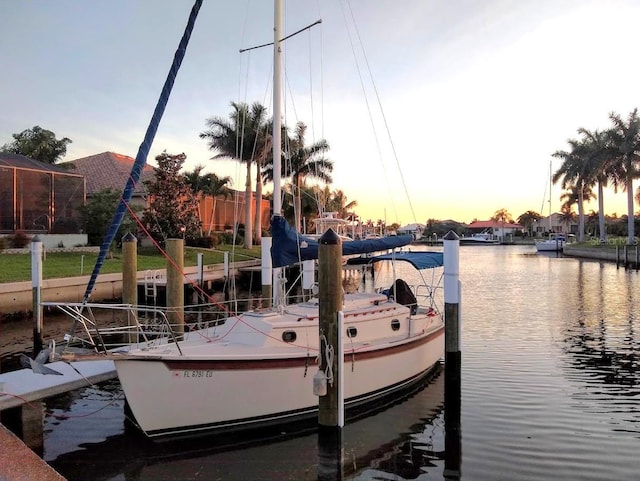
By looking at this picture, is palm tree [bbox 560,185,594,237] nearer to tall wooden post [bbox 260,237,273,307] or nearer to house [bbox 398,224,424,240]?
house [bbox 398,224,424,240]

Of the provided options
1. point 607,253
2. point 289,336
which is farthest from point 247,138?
point 607,253

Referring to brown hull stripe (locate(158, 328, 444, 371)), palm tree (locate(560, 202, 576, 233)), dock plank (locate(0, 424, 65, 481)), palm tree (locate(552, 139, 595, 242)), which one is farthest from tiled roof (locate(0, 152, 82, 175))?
palm tree (locate(560, 202, 576, 233))

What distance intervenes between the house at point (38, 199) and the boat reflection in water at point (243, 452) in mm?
25243

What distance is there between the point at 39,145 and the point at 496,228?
13681 cm

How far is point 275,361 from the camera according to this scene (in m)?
8.82

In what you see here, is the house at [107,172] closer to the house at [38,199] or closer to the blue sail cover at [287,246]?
the house at [38,199]

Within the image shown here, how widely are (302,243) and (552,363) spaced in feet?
26.5

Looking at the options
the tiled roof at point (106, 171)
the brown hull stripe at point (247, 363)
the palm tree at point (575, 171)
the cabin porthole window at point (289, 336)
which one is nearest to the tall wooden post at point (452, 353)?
the brown hull stripe at point (247, 363)

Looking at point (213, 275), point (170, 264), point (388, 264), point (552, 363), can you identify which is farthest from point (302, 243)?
point (388, 264)

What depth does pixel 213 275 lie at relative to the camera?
103 ft

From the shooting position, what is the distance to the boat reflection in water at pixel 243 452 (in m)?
7.91

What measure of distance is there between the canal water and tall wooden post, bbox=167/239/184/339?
1.99 meters

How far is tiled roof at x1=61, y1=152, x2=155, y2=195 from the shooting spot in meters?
45.6

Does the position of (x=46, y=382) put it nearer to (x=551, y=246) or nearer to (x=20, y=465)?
(x=20, y=465)
